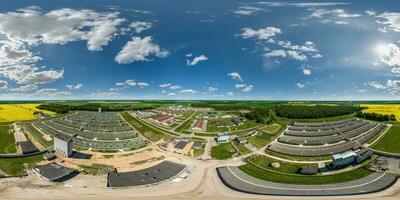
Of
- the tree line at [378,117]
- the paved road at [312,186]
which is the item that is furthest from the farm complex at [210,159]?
the tree line at [378,117]

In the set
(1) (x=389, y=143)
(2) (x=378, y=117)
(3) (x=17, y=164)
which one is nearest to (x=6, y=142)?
(3) (x=17, y=164)

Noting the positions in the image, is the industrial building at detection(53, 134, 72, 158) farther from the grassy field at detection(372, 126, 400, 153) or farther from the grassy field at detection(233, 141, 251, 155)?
the grassy field at detection(372, 126, 400, 153)

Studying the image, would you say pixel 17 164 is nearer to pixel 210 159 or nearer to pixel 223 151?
pixel 210 159

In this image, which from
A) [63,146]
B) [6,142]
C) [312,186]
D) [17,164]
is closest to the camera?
[312,186]

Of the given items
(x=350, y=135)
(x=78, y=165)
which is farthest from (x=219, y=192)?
(x=350, y=135)

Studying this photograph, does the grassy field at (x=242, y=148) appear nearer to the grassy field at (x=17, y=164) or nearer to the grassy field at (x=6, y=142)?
the grassy field at (x=17, y=164)

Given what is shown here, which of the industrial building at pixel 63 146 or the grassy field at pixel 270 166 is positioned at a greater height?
the industrial building at pixel 63 146

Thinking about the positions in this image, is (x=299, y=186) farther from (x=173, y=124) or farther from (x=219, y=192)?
(x=173, y=124)
